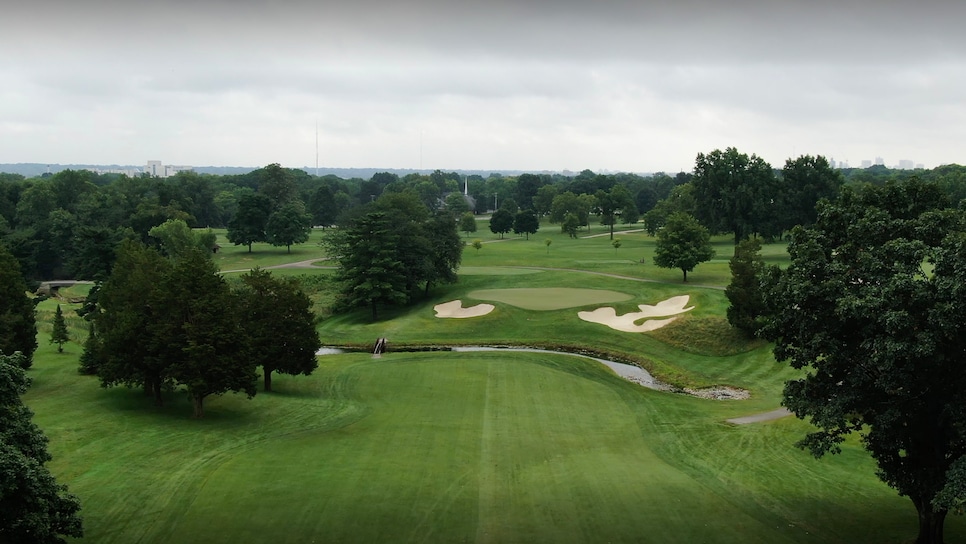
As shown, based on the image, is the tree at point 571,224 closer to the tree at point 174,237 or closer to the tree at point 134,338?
the tree at point 174,237

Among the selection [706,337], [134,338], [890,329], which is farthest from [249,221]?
[890,329]

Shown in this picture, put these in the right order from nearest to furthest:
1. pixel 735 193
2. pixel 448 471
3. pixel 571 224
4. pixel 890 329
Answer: pixel 890 329 < pixel 448 471 < pixel 735 193 < pixel 571 224

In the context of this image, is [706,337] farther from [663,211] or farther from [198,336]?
[663,211]

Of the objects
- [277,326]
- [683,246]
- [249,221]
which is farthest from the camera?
[249,221]

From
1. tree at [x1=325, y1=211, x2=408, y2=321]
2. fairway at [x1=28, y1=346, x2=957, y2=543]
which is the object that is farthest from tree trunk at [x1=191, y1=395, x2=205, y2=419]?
tree at [x1=325, y1=211, x2=408, y2=321]

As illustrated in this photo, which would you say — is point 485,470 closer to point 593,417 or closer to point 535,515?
point 535,515

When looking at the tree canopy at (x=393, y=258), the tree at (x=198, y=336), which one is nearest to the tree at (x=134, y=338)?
the tree at (x=198, y=336)
